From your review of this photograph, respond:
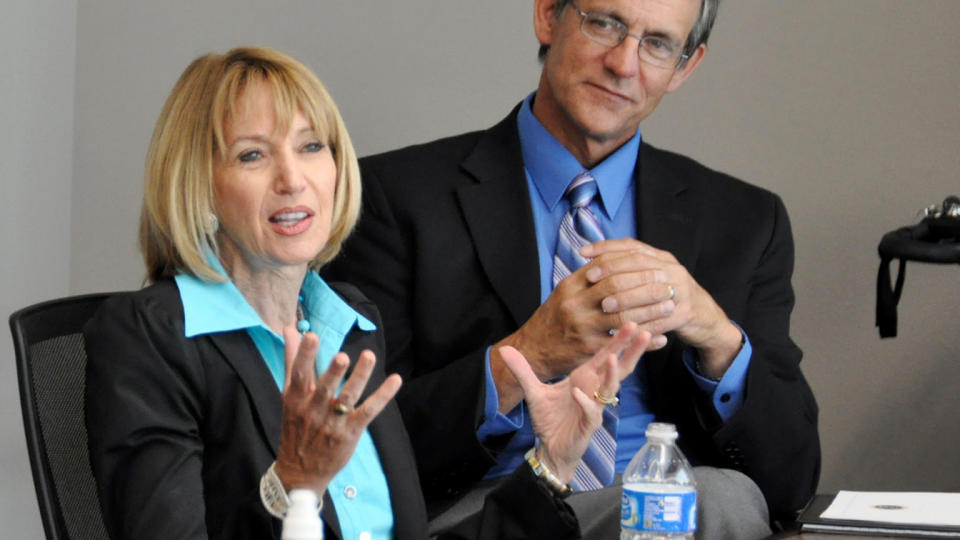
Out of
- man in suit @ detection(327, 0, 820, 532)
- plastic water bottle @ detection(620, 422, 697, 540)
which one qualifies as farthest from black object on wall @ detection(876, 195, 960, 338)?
plastic water bottle @ detection(620, 422, 697, 540)

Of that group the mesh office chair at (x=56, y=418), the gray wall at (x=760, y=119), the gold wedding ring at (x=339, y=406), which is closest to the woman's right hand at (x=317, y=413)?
the gold wedding ring at (x=339, y=406)

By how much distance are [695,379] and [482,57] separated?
117 centimetres

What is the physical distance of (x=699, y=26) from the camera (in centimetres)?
251

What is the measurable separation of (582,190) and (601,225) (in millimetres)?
76

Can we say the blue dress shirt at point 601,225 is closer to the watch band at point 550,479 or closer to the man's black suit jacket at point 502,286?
the man's black suit jacket at point 502,286

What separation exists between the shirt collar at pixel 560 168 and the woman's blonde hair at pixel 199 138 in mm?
631

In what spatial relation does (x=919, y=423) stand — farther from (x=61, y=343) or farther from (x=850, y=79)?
(x=61, y=343)

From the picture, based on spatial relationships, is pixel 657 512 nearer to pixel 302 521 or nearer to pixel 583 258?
pixel 302 521

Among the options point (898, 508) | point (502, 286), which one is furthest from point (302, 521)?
point (502, 286)

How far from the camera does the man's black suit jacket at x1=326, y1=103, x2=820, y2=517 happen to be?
7.32ft

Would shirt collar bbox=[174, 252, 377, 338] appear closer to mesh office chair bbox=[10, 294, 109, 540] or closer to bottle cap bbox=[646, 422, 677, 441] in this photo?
mesh office chair bbox=[10, 294, 109, 540]

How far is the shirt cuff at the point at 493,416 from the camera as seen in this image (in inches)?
83.7

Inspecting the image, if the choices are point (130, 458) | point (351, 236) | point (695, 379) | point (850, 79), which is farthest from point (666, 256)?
point (850, 79)

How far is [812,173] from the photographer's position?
3090mm
